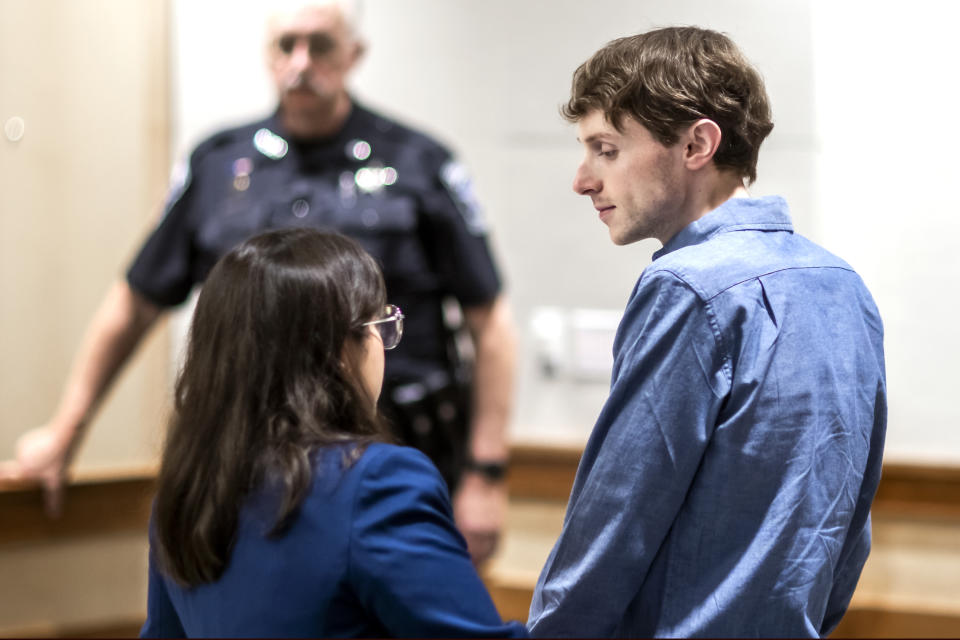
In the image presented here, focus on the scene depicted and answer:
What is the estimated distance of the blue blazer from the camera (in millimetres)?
937

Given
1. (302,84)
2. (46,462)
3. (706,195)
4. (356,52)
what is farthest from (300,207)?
(706,195)

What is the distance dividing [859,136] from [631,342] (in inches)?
57.4

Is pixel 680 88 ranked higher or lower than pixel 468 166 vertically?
higher

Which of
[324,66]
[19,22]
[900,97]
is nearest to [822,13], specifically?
[900,97]

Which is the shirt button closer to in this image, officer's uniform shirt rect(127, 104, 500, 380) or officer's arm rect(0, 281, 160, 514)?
officer's uniform shirt rect(127, 104, 500, 380)

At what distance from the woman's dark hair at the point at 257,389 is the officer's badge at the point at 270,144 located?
1.37 metres

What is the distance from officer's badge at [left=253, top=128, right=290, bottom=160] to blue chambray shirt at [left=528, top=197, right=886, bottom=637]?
1.49 metres

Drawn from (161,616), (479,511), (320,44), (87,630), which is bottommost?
(87,630)

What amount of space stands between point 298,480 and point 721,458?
0.40 metres

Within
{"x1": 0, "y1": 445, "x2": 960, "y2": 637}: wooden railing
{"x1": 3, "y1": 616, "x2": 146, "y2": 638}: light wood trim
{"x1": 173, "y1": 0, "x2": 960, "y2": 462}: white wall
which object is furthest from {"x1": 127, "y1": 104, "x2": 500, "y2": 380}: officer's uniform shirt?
{"x1": 3, "y1": 616, "x2": 146, "y2": 638}: light wood trim

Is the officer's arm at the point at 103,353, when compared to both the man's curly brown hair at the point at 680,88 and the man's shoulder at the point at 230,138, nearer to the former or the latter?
the man's shoulder at the point at 230,138

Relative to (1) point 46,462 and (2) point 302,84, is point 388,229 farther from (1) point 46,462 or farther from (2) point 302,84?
(1) point 46,462

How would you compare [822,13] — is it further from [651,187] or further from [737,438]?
[737,438]

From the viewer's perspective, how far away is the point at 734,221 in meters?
1.11
